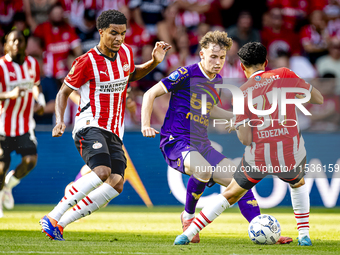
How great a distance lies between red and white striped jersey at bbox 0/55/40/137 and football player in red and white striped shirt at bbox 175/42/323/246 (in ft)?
14.7

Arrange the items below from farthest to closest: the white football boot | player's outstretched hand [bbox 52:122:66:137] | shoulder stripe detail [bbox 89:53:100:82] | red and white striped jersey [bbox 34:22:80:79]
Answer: red and white striped jersey [bbox 34:22:80:79]
the white football boot
shoulder stripe detail [bbox 89:53:100:82]
player's outstretched hand [bbox 52:122:66:137]

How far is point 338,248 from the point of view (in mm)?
4754

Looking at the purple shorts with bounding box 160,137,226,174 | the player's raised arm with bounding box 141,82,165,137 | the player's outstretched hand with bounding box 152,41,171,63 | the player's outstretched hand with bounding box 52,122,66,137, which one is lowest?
the purple shorts with bounding box 160,137,226,174

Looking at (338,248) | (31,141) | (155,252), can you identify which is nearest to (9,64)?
(31,141)

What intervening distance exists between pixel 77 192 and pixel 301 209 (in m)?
2.32

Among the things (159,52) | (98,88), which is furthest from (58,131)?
(159,52)

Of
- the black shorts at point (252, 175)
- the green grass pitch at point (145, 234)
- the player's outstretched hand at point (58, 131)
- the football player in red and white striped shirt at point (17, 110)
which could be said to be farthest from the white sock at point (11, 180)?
the black shorts at point (252, 175)

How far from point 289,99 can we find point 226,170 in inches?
41.1

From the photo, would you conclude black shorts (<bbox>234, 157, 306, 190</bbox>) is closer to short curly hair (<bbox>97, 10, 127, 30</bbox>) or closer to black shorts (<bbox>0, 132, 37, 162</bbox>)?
short curly hair (<bbox>97, 10, 127, 30</bbox>)

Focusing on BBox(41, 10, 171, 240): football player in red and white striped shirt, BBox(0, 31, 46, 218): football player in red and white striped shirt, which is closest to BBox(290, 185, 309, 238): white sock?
BBox(41, 10, 171, 240): football player in red and white striped shirt

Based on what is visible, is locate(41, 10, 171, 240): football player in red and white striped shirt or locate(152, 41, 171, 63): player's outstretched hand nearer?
locate(41, 10, 171, 240): football player in red and white striped shirt

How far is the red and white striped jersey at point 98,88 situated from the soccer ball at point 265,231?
1.86m

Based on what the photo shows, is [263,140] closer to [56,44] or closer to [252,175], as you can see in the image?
[252,175]

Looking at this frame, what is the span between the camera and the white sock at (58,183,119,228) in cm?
526
